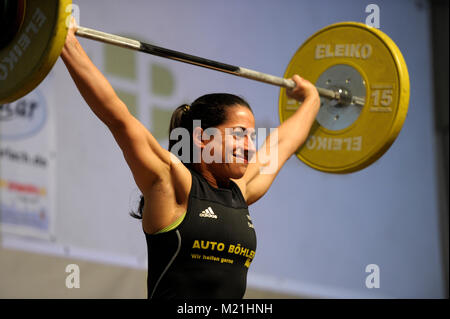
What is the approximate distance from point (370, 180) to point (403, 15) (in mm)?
1407

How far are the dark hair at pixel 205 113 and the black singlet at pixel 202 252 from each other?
0.59 feet

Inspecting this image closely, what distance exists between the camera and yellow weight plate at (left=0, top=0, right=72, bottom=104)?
1.62 meters

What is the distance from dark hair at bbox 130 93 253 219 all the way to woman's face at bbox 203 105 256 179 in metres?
0.02

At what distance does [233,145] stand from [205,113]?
15cm

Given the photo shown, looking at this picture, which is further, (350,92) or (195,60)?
(350,92)

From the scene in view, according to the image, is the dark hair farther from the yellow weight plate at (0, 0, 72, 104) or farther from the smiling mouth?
the yellow weight plate at (0, 0, 72, 104)

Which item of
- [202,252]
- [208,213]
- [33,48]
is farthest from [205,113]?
[33,48]

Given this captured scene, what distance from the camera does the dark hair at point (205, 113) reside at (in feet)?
6.74

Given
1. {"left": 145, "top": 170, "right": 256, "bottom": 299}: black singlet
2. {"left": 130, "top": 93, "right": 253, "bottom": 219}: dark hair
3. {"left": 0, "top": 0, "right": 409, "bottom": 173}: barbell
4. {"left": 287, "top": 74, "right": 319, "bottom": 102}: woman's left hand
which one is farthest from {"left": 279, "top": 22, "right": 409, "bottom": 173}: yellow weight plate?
{"left": 145, "top": 170, "right": 256, "bottom": 299}: black singlet

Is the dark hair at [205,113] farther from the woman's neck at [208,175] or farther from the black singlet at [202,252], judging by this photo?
the black singlet at [202,252]

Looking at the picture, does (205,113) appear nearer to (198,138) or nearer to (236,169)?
(198,138)

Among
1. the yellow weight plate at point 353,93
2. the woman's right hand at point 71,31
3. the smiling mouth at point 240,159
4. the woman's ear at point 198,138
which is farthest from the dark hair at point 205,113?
the yellow weight plate at point 353,93

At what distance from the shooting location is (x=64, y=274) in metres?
3.12

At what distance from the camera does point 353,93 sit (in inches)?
103
